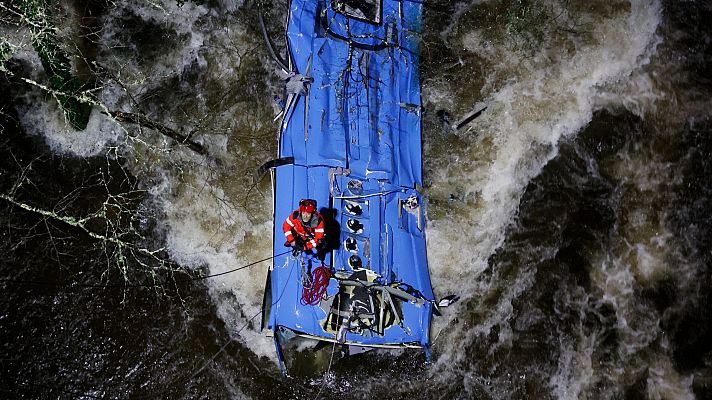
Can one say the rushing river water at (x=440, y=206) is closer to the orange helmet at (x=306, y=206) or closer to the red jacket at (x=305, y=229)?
the red jacket at (x=305, y=229)

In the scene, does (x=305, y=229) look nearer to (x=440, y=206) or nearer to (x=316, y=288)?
(x=316, y=288)

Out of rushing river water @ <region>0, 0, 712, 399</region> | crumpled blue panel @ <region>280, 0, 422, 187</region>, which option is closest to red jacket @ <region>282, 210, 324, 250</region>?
crumpled blue panel @ <region>280, 0, 422, 187</region>

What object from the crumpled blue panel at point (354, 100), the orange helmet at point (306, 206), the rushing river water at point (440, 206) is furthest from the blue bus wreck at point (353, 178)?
the rushing river water at point (440, 206)

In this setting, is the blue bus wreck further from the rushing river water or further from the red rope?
the rushing river water

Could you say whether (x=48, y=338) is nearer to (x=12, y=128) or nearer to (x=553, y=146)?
(x=12, y=128)

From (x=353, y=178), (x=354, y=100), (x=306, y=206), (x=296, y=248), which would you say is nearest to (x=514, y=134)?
(x=354, y=100)

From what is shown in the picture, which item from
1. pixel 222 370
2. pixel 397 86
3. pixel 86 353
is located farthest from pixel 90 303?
pixel 397 86
